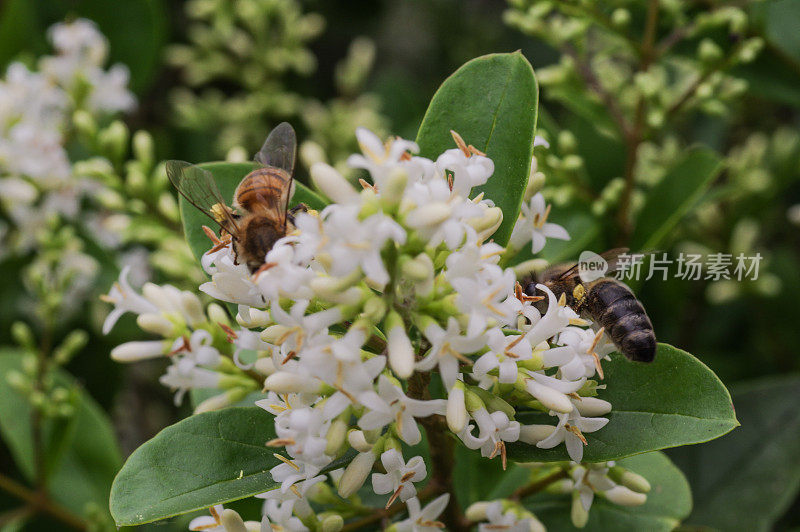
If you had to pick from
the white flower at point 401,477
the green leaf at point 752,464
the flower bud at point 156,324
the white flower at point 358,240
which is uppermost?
the white flower at point 358,240

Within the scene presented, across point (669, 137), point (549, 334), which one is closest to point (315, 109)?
point (669, 137)

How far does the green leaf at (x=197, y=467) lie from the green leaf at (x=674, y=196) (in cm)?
125

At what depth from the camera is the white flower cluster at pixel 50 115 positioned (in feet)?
9.38

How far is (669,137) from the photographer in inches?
133

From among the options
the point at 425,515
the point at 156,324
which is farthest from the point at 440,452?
the point at 156,324

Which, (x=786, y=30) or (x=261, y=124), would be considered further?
(x=261, y=124)

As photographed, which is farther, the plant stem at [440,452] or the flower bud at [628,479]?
the flower bud at [628,479]

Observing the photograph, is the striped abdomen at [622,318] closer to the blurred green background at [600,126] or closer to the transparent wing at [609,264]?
the transparent wing at [609,264]

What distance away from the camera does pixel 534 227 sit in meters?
1.73

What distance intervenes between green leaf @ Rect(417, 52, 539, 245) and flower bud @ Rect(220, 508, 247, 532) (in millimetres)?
778

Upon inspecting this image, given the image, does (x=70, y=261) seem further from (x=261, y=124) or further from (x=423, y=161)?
(x=423, y=161)

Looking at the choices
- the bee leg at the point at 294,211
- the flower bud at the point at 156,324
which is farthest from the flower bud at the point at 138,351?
the bee leg at the point at 294,211

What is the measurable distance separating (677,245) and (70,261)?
8.04 ft

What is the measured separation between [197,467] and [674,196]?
5.26 feet
